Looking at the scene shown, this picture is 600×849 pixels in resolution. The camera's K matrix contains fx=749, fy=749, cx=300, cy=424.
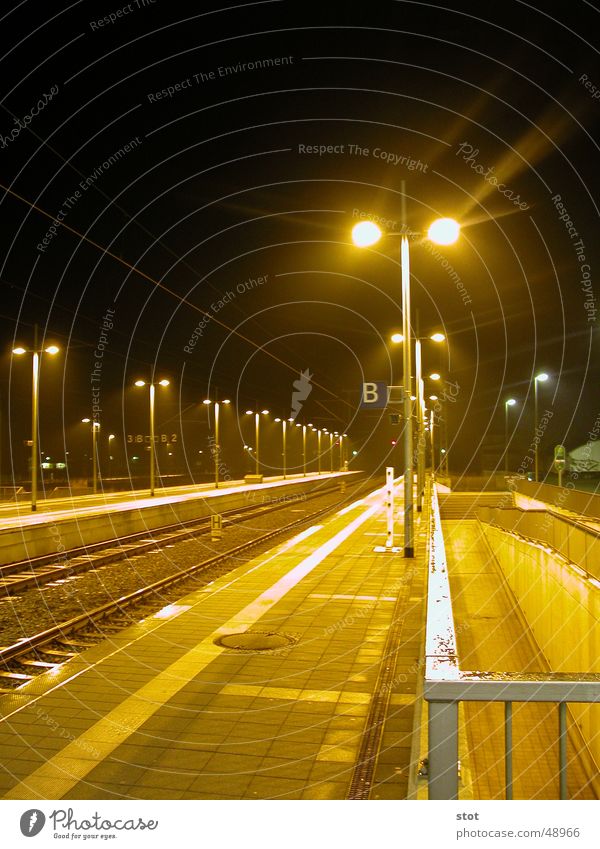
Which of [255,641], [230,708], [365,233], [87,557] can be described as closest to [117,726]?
[230,708]

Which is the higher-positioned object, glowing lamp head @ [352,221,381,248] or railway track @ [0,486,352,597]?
glowing lamp head @ [352,221,381,248]

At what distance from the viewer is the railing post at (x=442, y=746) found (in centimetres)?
278

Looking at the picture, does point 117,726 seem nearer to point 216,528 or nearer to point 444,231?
point 444,231

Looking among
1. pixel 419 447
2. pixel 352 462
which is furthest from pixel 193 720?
pixel 352 462

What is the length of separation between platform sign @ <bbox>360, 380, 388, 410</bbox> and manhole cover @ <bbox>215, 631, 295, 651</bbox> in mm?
9012

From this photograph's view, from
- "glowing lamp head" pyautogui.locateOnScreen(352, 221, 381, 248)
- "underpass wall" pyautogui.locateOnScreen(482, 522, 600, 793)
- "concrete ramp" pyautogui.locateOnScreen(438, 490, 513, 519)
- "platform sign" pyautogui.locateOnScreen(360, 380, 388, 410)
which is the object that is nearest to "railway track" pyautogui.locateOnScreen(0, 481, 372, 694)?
"platform sign" pyautogui.locateOnScreen(360, 380, 388, 410)

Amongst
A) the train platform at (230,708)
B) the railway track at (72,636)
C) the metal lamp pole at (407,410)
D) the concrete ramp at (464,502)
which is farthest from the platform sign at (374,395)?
the concrete ramp at (464,502)

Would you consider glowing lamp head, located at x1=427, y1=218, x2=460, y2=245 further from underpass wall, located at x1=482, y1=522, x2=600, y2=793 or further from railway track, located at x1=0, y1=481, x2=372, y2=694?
railway track, located at x1=0, y1=481, x2=372, y2=694

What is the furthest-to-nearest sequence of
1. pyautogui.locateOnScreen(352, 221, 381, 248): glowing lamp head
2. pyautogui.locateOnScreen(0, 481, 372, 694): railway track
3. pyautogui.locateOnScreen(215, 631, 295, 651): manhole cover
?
pyautogui.locateOnScreen(352, 221, 381, 248): glowing lamp head, pyautogui.locateOnScreen(215, 631, 295, 651): manhole cover, pyautogui.locateOnScreen(0, 481, 372, 694): railway track

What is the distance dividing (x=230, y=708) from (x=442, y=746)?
16.5 ft

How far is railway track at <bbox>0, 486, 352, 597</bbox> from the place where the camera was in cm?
1686

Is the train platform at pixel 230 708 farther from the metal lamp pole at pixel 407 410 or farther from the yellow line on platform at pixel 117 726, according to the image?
the metal lamp pole at pixel 407 410
